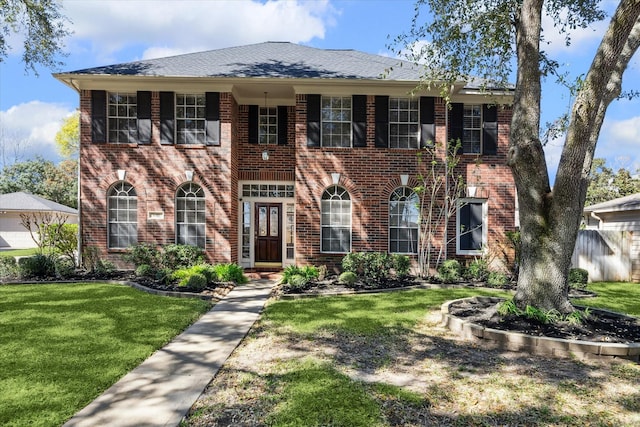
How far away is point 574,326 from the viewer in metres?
5.43

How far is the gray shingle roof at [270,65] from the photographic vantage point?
10953 mm

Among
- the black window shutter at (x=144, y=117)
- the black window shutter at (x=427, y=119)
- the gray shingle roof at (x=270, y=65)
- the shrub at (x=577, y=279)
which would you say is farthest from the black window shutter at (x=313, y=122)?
the shrub at (x=577, y=279)

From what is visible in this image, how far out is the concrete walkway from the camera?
10.7ft

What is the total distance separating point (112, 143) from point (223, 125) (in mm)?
3358

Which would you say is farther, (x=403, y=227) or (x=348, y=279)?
(x=403, y=227)

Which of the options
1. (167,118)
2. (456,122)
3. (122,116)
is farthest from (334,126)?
(122,116)

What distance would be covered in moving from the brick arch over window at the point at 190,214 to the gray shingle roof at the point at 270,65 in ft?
10.8

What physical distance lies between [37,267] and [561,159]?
1242cm

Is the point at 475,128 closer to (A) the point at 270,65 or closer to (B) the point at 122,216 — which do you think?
(A) the point at 270,65

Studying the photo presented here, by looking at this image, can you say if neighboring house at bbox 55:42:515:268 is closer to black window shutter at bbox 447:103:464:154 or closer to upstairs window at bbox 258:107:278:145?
black window shutter at bbox 447:103:464:154

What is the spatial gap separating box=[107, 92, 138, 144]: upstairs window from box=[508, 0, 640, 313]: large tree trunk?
10.3m

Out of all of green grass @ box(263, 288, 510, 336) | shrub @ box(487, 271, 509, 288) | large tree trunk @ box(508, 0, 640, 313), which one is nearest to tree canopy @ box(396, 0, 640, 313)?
large tree trunk @ box(508, 0, 640, 313)

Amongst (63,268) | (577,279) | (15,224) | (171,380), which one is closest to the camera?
(171,380)

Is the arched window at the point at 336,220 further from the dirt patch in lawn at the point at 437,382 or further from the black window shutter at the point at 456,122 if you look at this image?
the dirt patch in lawn at the point at 437,382
